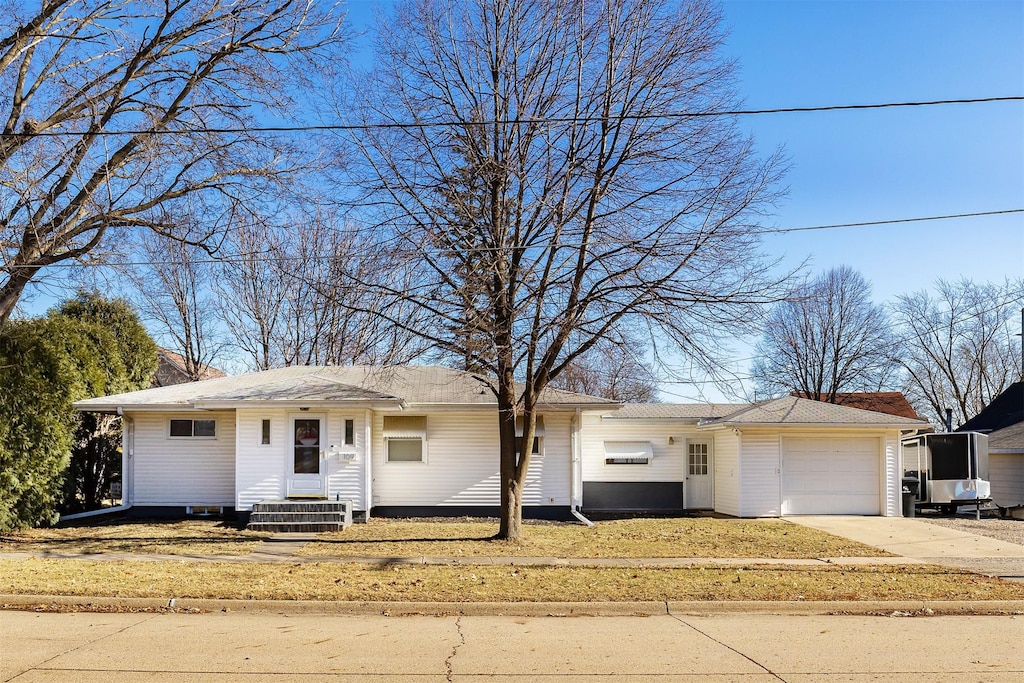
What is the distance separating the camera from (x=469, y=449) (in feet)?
73.0

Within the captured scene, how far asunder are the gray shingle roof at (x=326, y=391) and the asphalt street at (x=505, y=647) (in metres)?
9.25

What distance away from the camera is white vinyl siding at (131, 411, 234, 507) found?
71.1ft

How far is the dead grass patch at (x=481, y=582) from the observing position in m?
10.9

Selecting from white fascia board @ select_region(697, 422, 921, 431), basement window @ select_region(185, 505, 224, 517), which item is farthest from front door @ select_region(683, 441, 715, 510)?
basement window @ select_region(185, 505, 224, 517)

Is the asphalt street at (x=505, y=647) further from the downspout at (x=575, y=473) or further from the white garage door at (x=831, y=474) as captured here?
the white garage door at (x=831, y=474)

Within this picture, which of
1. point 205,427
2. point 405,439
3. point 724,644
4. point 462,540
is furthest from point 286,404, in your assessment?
point 724,644

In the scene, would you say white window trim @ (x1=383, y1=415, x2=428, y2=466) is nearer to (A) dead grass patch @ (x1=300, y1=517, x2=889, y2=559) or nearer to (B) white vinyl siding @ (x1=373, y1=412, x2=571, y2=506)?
(B) white vinyl siding @ (x1=373, y1=412, x2=571, y2=506)

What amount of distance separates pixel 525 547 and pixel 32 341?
10.8 metres

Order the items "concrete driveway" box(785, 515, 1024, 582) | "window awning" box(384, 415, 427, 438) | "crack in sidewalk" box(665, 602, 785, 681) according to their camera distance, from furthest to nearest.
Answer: "window awning" box(384, 415, 427, 438) → "concrete driveway" box(785, 515, 1024, 582) → "crack in sidewalk" box(665, 602, 785, 681)

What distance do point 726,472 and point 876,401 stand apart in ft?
103

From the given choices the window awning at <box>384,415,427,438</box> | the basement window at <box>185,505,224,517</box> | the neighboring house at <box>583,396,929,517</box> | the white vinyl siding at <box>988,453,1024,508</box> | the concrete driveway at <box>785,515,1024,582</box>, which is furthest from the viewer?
the white vinyl siding at <box>988,453,1024,508</box>

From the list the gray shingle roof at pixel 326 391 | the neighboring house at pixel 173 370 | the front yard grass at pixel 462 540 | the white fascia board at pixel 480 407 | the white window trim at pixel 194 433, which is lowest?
the front yard grass at pixel 462 540

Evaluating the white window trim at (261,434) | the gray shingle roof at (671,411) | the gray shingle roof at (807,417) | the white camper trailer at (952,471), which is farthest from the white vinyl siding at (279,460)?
the white camper trailer at (952,471)

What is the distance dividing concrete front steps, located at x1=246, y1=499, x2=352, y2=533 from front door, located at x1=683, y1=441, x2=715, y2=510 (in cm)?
1087
